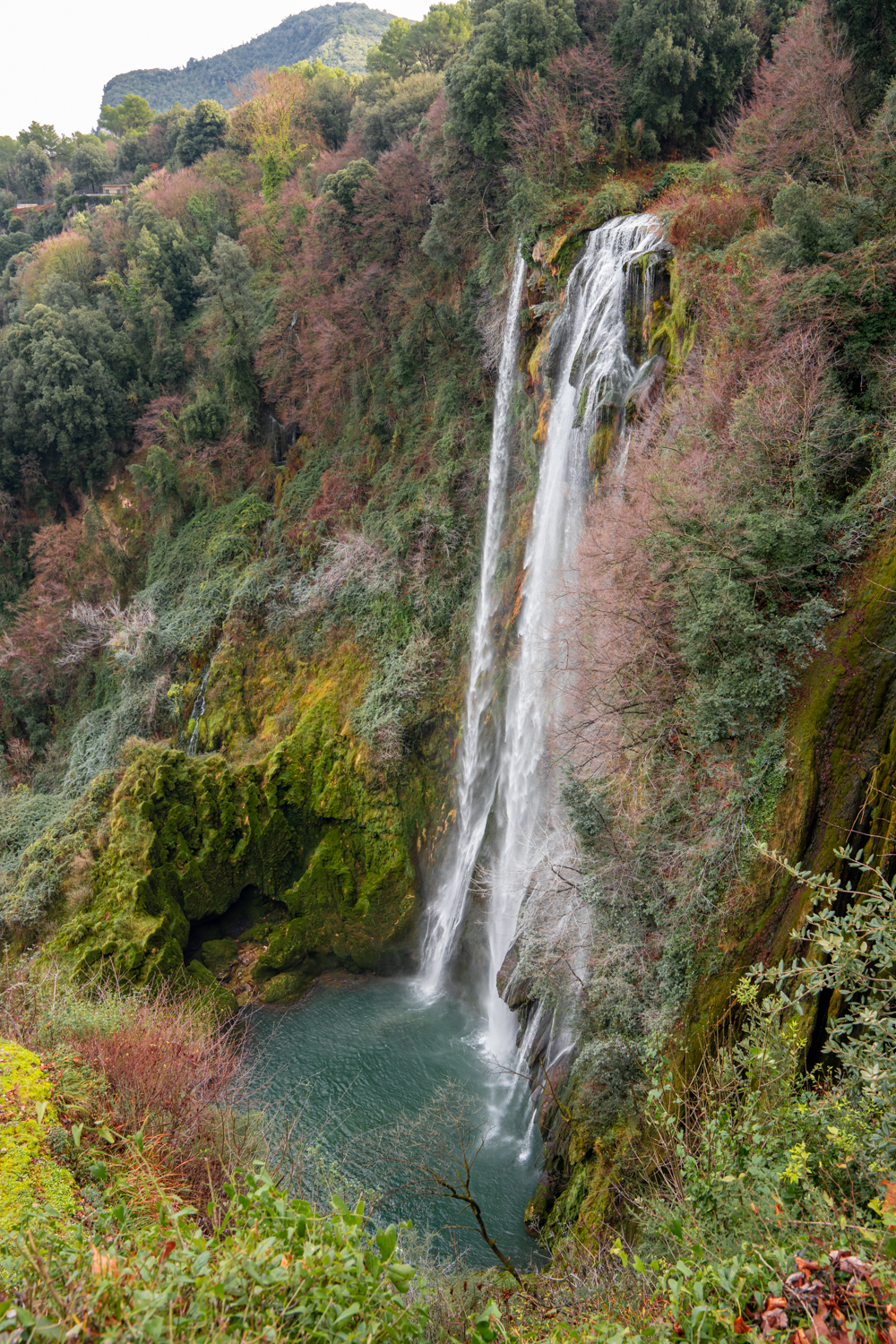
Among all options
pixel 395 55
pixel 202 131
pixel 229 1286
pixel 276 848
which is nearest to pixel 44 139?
pixel 202 131

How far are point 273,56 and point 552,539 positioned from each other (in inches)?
2944

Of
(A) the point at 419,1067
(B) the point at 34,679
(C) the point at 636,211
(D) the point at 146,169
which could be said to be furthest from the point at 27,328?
(A) the point at 419,1067

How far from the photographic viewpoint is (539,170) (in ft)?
51.0

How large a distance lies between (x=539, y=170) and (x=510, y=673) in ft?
37.6

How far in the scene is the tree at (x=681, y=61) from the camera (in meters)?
14.7

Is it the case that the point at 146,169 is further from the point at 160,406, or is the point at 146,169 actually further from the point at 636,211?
the point at 636,211

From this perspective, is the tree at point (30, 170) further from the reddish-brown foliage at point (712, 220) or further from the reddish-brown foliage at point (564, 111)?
the reddish-brown foliage at point (712, 220)

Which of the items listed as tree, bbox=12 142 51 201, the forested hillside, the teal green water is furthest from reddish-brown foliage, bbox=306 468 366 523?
tree, bbox=12 142 51 201

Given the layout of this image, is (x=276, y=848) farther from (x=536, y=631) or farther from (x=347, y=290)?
(x=347, y=290)

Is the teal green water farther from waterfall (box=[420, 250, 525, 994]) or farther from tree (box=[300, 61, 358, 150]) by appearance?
tree (box=[300, 61, 358, 150])

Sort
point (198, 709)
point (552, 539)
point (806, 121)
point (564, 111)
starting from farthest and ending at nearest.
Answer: point (198, 709)
point (564, 111)
point (552, 539)
point (806, 121)

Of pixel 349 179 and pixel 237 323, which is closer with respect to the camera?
pixel 349 179

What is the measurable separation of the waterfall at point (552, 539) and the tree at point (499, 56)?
640 cm

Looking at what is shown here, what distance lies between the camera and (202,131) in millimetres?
36031
